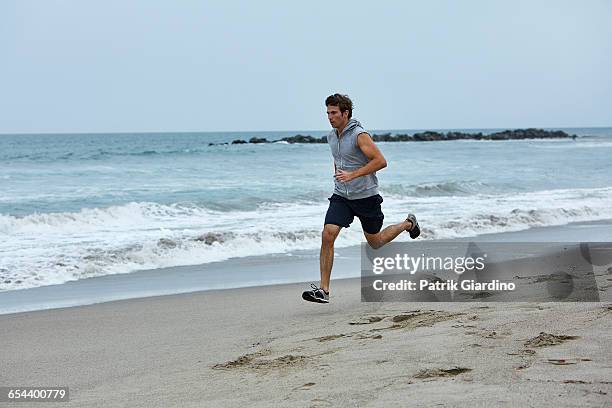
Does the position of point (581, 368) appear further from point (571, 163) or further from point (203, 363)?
point (571, 163)

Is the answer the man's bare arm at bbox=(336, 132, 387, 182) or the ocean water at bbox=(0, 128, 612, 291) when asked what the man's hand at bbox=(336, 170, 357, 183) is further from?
the ocean water at bbox=(0, 128, 612, 291)

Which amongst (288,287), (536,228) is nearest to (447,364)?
(288,287)

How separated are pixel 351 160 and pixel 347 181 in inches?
9.3

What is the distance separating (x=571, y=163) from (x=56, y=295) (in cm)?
3343

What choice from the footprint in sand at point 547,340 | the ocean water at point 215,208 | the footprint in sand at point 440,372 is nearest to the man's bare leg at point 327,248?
the footprint in sand at point 547,340

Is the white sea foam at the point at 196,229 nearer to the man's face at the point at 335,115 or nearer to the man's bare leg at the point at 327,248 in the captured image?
the man's bare leg at the point at 327,248

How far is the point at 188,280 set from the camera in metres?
9.52

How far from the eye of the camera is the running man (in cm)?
659

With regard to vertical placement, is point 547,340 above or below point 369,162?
below

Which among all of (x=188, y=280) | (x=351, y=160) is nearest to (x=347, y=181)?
(x=351, y=160)

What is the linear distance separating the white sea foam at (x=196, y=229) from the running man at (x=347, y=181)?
4074 millimetres

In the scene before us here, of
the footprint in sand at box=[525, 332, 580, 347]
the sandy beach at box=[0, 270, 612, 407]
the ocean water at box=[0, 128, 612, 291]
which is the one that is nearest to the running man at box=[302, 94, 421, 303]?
the sandy beach at box=[0, 270, 612, 407]

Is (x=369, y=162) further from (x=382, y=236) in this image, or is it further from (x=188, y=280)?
(x=188, y=280)

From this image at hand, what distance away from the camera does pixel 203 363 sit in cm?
507
